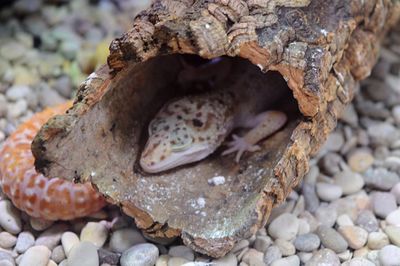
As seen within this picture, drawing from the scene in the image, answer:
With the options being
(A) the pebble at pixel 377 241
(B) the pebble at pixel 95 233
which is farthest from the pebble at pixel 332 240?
(B) the pebble at pixel 95 233

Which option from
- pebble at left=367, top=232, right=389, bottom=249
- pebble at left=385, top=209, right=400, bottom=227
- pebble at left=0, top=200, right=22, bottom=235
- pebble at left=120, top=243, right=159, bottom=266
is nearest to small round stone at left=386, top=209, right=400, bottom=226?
pebble at left=385, top=209, right=400, bottom=227

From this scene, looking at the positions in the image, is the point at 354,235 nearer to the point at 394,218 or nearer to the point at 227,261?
the point at 394,218

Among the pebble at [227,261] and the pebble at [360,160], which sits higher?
the pebble at [227,261]

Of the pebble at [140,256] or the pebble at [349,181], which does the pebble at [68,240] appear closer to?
the pebble at [140,256]

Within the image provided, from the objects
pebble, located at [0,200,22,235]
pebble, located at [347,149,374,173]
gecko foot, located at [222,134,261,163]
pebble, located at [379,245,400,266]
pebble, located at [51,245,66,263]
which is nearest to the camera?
pebble, located at [379,245,400,266]

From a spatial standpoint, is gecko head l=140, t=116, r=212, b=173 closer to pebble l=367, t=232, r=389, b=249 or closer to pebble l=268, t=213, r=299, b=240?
pebble l=268, t=213, r=299, b=240

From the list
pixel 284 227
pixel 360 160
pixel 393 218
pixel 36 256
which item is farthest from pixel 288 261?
pixel 36 256
